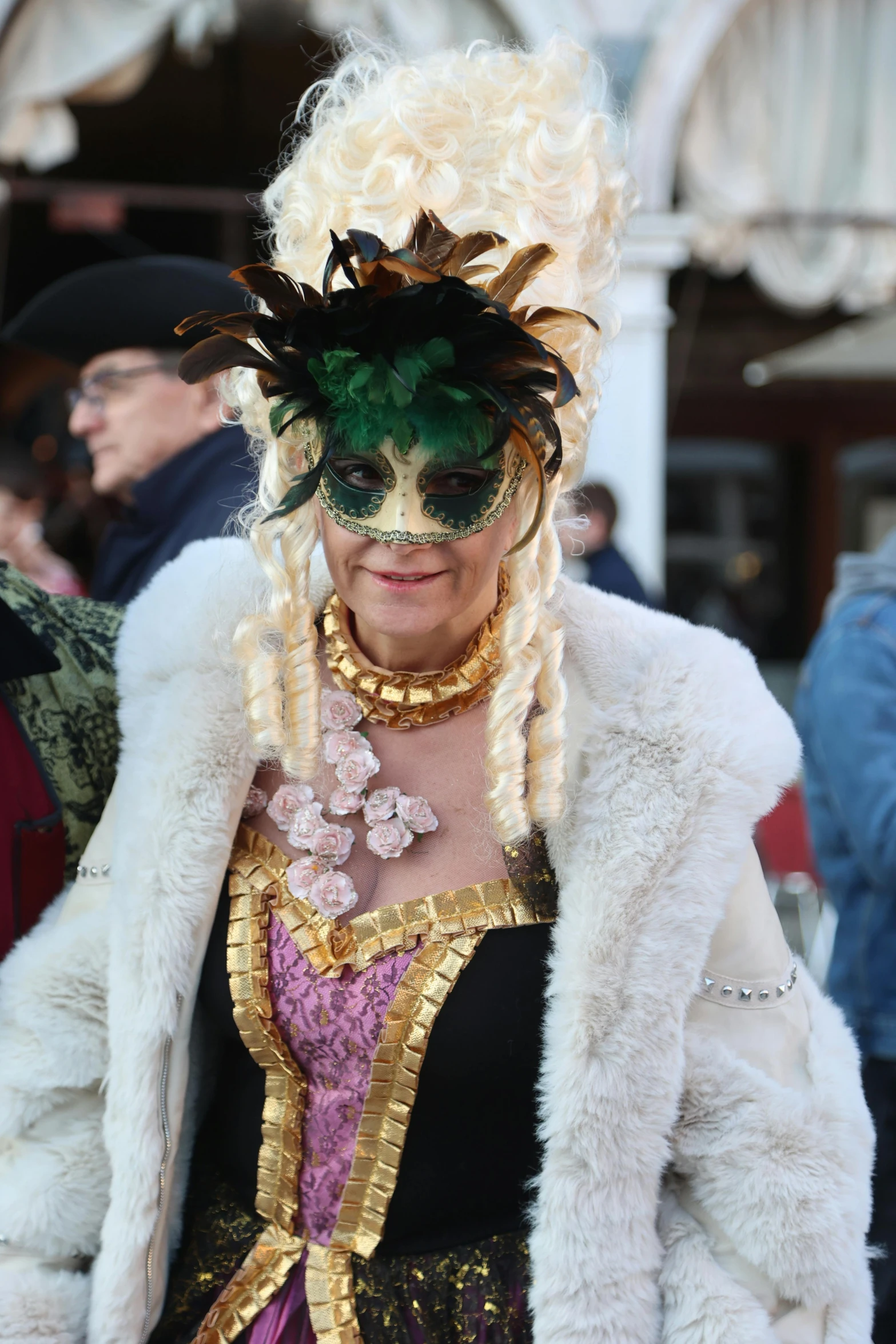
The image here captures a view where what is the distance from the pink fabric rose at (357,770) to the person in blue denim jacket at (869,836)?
1176 millimetres

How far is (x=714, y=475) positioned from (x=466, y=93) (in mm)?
6875

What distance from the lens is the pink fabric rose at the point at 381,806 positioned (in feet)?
5.12

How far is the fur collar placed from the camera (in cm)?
136

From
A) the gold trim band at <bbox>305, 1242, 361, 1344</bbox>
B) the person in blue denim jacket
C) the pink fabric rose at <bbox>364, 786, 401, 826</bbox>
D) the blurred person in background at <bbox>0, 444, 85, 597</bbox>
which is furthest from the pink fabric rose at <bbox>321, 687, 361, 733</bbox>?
the blurred person in background at <bbox>0, 444, 85, 597</bbox>

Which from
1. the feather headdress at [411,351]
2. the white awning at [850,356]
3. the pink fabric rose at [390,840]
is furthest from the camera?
the white awning at [850,356]

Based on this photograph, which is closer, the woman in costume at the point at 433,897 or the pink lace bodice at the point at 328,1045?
the woman in costume at the point at 433,897

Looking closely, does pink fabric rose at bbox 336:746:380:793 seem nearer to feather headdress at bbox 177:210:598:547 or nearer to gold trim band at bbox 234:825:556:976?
gold trim band at bbox 234:825:556:976

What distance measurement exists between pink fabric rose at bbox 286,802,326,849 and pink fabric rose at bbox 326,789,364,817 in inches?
0.8

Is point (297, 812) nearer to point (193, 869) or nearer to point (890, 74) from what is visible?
point (193, 869)

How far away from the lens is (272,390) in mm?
1427

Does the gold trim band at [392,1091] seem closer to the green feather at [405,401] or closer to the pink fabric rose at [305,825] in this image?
the pink fabric rose at [305,825]

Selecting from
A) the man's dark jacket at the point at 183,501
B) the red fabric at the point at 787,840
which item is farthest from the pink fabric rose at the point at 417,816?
the red fabric at the point at 787,840

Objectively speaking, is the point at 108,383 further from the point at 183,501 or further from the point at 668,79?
the point at 668,79

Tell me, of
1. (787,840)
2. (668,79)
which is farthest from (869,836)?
(668,79)
